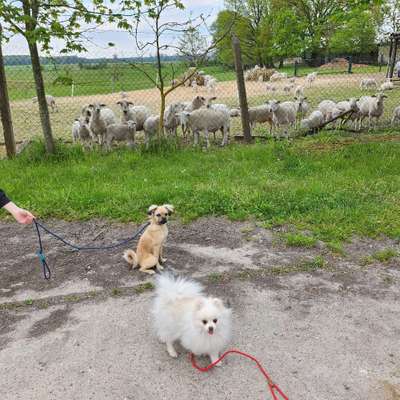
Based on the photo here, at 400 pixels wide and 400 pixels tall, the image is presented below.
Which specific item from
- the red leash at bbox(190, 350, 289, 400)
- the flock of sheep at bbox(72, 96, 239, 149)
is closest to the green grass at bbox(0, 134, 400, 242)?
the flock of sheep at bbox(72, 96, 239, 149)

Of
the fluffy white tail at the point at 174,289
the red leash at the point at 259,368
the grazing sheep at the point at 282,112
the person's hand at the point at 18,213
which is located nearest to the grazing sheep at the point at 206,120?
the grazing sheep at the point at 282,112

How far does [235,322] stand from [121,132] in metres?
7.00

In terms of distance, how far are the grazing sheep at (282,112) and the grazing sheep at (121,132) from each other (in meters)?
4.03

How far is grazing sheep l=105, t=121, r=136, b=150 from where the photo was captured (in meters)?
9.46

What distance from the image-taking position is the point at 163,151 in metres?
8.48

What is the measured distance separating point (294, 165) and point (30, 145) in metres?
5.69

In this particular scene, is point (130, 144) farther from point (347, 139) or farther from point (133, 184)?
point (347, 139)

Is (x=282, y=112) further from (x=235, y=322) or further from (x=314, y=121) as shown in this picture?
(x=235, y=322)

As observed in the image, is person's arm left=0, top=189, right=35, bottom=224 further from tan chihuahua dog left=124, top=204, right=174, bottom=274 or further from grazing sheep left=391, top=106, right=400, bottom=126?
grazing sheep left=391, top=106, right=400, bottom=126

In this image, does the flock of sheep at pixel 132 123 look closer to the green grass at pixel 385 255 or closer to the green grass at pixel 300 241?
the green grass at pixel 300 241

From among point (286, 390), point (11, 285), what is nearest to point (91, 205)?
point (11, 285)

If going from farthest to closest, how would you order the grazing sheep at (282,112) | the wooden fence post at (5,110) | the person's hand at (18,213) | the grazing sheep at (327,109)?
the grazing sheep at (327,109) → the grazing sheep at (282,112) → the wooden fence post at (5,110) → the person's hand at (18,213)

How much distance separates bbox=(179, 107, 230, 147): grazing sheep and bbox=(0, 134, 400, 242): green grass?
144cm

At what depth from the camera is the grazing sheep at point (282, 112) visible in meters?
11.1
